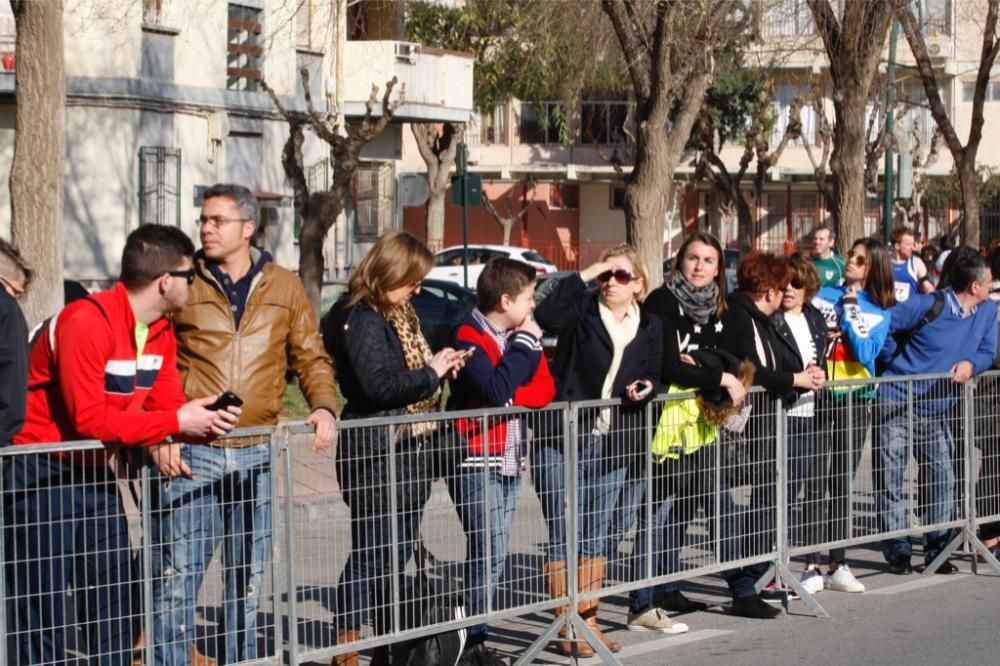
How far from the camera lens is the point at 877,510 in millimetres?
9695

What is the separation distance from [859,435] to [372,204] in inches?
1125

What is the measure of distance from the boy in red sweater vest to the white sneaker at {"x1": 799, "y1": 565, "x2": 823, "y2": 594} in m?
2.61

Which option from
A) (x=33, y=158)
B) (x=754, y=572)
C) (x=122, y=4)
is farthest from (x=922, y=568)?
(x=122, y=4)

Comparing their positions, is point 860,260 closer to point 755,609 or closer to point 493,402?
point 755,609

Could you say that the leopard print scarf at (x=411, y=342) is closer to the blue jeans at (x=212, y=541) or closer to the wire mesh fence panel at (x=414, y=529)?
the wire mesh fence panel at (x=414, y=529)

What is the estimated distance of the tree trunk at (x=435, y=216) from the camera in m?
45.6

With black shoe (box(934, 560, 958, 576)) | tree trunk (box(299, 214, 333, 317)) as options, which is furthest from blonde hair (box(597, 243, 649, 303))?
tree trunk (box(299, 214, 333, 317))

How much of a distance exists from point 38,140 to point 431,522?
26.5ft

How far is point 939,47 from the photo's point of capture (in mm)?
52125

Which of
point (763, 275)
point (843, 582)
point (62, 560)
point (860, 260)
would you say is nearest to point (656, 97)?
point (860, 260)

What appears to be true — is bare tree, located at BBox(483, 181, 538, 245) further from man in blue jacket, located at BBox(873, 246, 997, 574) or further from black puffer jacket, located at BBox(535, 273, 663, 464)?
black puffer jacket, located at BBox(535, 273, 663, 464)

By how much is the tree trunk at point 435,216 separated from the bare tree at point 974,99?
19.7m

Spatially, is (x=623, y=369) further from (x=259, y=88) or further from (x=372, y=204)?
(x=372, y=204)

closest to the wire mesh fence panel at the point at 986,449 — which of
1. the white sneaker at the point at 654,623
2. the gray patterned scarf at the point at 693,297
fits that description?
the gray patterned scarf at the point at 693,297
